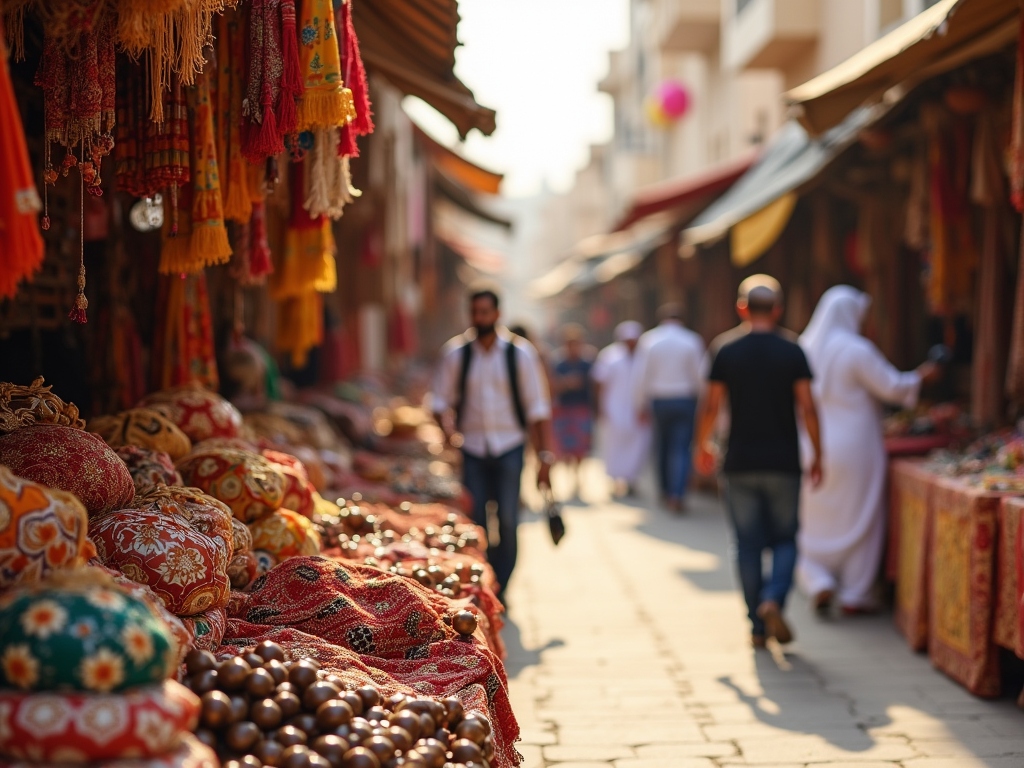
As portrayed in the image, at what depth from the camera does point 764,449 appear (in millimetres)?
5984

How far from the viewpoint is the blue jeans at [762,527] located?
598 cm

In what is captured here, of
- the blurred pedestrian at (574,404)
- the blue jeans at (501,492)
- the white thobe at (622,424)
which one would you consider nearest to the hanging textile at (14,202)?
the blue jeans at (501,492)

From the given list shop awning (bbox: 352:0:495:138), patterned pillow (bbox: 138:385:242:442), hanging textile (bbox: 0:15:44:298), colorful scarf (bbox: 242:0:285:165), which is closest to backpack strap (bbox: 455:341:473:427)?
shop awning (bbox: 352:0:495:138)

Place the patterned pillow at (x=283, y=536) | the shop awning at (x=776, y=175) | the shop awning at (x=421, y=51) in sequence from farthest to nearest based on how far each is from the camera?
the shop awning at (x=776, y=175)
the shop awning at (x=421, y=51)
the patterned pillow at (x=283, y=536)

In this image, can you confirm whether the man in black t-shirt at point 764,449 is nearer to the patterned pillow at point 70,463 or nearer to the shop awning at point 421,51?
the shop awning at point 421,51

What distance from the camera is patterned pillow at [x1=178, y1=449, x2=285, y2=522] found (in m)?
4.23

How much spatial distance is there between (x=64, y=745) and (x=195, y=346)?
368cm

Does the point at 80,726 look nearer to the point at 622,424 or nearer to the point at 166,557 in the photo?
the point at 166,557

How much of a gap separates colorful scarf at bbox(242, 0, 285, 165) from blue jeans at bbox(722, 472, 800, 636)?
330 centimetres

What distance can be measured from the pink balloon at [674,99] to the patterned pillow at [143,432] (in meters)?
17.8

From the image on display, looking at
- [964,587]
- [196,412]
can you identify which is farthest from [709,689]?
[196,412]

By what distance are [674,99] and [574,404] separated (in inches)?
388

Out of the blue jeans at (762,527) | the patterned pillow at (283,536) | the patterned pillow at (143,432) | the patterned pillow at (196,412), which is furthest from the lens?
→ the blue jeans at (762,527)

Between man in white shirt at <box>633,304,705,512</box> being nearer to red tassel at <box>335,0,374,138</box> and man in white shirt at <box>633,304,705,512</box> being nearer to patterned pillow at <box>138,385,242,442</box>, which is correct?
patterned pillow at <box>138,385,242,442</box>
